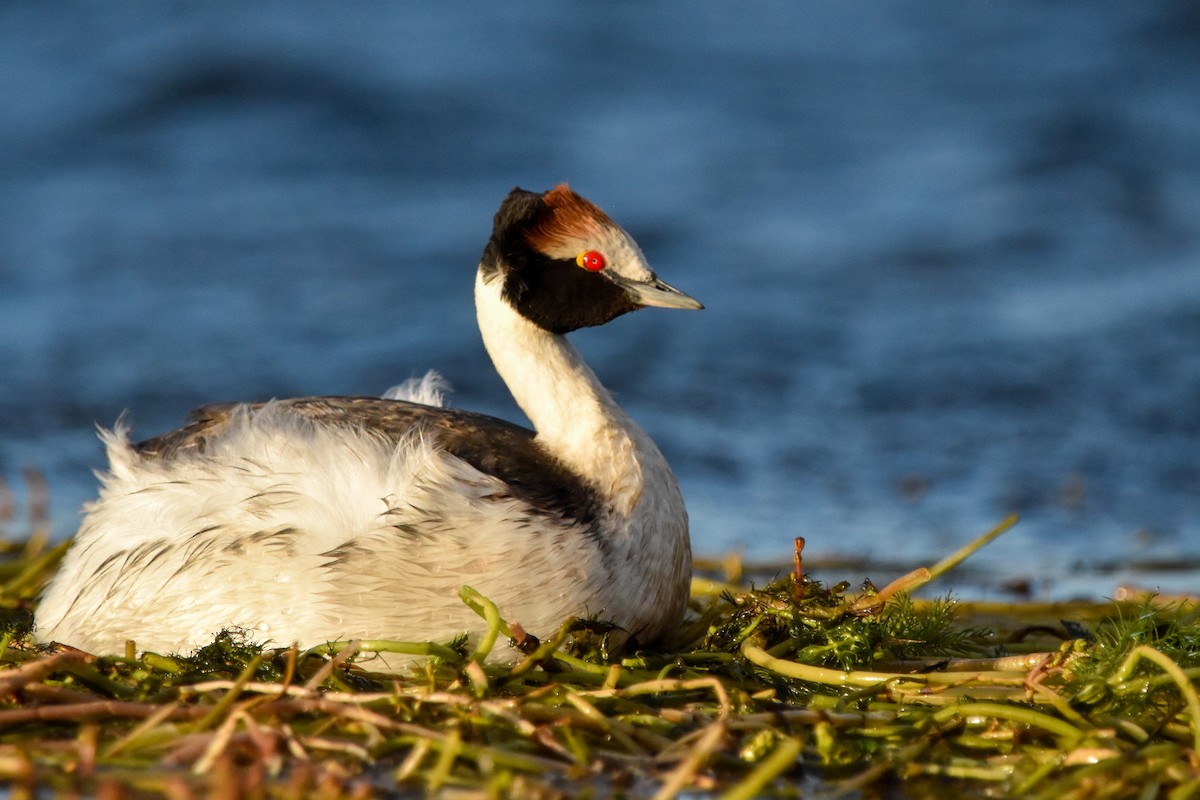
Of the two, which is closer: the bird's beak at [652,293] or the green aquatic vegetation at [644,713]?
the green aquatic vegetation at [644,713]

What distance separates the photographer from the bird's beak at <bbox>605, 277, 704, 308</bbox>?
573 cm

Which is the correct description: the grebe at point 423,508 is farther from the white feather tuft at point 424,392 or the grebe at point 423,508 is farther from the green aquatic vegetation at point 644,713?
the white feather tuft at point 424,392

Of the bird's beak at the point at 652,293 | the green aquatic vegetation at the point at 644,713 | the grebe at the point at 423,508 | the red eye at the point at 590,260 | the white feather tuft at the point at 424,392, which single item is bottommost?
the green aquatic vegetation at the point at 644,713

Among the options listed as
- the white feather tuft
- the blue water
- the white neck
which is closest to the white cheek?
the white neck

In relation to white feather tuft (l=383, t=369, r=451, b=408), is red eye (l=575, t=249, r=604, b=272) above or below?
above

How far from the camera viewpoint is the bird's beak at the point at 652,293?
18.8 feet

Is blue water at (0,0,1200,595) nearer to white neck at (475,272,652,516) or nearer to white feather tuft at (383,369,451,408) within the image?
white feather tuft at (383,369,451,408)

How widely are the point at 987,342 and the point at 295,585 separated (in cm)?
883

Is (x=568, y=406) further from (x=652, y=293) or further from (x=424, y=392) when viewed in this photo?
(x=424, y=392)

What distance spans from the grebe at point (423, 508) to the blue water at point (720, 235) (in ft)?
9.66

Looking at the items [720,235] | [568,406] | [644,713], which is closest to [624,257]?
[568,406]

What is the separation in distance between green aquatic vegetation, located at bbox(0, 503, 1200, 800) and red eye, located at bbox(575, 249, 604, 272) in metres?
1.34

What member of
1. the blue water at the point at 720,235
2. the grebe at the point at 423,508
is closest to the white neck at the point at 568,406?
the grebe at the point at 423,508

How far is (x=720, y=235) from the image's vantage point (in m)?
14.9
